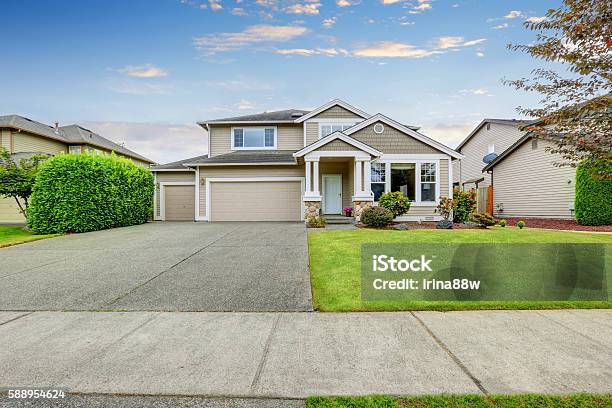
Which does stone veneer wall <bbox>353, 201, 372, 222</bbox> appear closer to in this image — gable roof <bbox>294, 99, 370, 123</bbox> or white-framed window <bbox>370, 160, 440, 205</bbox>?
white-framed window <bbox>370, 160, 440, 205</bbox>

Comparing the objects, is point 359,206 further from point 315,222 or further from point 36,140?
point 36,140

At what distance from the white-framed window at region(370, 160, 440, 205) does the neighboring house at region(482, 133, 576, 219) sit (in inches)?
204

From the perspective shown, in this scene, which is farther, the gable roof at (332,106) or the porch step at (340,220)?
the gable roof at (332,106)

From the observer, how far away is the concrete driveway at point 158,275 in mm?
4871

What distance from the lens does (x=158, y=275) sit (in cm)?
638

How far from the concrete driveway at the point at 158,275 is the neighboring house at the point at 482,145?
746 inches

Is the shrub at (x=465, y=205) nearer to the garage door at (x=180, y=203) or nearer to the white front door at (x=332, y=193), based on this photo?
the white front door at (x=332, y=193)

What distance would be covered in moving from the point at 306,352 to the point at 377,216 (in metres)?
10.0

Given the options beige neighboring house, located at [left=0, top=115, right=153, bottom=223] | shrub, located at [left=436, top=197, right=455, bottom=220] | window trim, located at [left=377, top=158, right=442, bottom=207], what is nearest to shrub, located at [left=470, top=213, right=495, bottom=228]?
shrub, located at [left=436, top=197, right=455, bottom=220]

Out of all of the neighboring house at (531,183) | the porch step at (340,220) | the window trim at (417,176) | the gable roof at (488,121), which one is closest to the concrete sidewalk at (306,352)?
the porch step at (340,220)

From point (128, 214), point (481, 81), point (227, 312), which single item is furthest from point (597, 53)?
Answer: point (128, 214)

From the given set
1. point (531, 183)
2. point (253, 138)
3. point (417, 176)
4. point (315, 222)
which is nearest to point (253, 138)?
point (253, 138)

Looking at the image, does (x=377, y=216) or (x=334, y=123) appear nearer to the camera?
(x=377, y=216)

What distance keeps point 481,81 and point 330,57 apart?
7.38m
